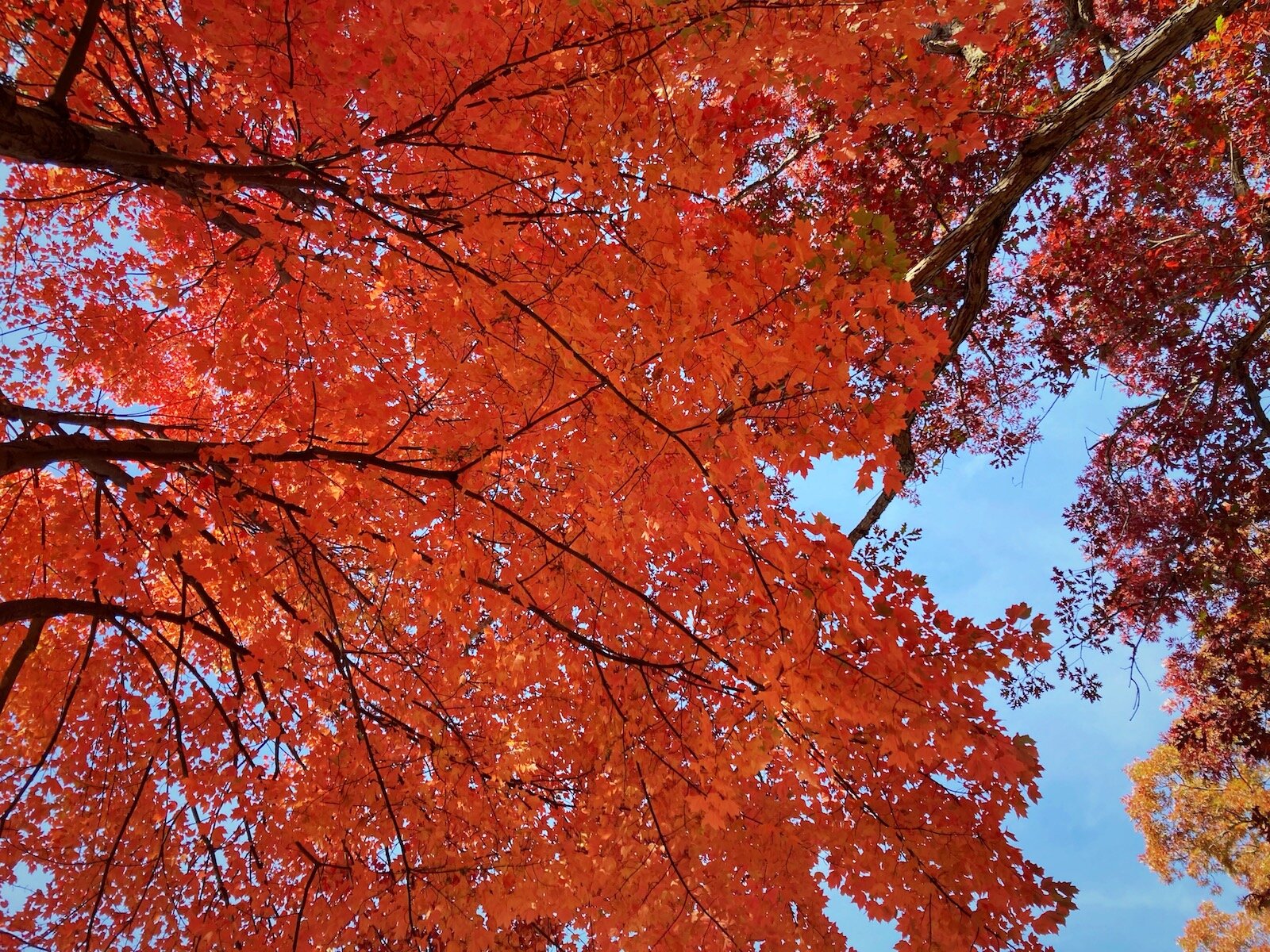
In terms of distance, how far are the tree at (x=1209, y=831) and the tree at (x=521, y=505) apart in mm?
10727

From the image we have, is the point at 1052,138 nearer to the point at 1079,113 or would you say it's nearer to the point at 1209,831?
the point at 1079,113

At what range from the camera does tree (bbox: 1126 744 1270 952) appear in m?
11.1

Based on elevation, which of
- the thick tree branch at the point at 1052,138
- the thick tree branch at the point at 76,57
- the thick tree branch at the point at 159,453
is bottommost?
the thick tree branch at the point at 159,453

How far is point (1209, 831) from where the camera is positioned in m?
11.7

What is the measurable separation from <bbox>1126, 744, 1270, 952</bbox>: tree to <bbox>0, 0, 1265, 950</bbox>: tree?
10.7 metres

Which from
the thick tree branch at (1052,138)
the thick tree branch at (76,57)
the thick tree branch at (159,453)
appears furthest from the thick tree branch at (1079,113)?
the thick tree branch at (76,57)

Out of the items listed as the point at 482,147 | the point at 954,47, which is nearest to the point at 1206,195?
the point at 954,47

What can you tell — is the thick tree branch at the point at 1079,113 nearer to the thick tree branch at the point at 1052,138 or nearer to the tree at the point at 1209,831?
the thick tree branch at the point at 1052,138

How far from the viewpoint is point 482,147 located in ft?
10.4

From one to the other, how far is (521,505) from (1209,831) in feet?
49.0

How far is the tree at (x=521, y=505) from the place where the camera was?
9.51 ft

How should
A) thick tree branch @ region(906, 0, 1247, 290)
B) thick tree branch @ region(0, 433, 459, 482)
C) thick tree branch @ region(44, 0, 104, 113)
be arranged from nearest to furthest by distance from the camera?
thick tree branch @ region(44, 0, 104, 113) → thick tree branch @ region(0, 433, 459, 482) → thick tree branch @ region(906, 0, 1247, 290)

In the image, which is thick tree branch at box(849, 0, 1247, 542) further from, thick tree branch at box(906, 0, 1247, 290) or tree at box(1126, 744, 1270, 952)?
tree at box(1126, 744, 1270, 952)

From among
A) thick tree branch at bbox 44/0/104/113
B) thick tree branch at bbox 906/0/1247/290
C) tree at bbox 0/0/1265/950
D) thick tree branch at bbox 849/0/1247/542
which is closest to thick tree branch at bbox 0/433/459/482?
tree at bbox 0/0/1265/950
